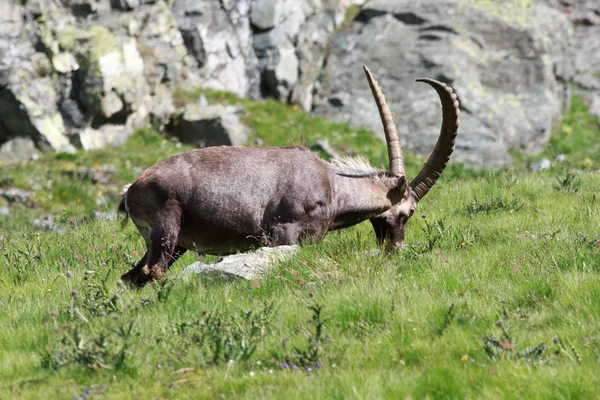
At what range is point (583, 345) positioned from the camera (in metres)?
5.72

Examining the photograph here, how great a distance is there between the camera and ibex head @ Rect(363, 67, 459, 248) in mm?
10062

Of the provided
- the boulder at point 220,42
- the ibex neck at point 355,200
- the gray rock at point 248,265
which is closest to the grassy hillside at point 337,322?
the gray rock at point 248,265

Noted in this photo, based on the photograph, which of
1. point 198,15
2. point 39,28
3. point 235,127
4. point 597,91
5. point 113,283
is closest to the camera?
point 113,283

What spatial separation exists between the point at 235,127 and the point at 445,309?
612 inches

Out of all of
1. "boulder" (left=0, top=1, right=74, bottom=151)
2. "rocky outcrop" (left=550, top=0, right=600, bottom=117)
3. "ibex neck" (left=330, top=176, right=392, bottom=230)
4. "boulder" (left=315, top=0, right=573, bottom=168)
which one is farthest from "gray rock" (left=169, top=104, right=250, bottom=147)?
"rocky outcrop" (left=550, top=0, right=600, bottom=117)

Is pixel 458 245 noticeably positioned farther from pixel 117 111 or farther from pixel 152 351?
pixel 117 111

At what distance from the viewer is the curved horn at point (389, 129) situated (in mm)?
10172

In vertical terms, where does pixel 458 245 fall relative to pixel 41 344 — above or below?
below

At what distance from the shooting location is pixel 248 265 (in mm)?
8094

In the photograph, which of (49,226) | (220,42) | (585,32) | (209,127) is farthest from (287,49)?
(585,32)

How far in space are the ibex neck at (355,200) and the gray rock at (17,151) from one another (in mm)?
12068

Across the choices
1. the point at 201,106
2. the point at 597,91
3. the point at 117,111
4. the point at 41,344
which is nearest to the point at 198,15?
the point at 201,106

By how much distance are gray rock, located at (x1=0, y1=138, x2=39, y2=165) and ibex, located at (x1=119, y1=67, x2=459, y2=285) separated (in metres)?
11.5

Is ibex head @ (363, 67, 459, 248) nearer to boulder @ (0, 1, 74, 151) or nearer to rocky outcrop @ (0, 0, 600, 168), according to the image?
rocky outcrop @ (0, 0, 600, 168)
